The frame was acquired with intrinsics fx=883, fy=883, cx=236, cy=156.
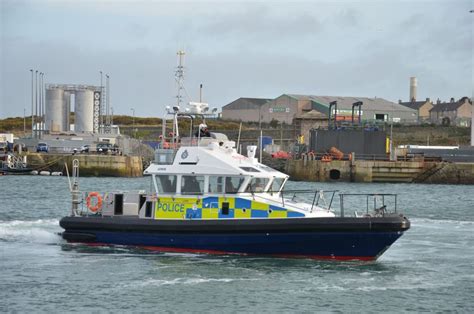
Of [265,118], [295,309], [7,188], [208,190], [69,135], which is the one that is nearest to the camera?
[295,309]

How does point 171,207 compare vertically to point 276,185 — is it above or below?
below

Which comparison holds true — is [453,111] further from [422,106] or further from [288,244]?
[288,244]

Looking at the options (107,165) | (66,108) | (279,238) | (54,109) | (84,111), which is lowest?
(279,238)

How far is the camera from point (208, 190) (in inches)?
869

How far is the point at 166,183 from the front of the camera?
22578 mm

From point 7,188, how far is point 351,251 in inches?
A: 1176

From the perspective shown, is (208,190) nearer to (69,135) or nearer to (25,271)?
(25,271)

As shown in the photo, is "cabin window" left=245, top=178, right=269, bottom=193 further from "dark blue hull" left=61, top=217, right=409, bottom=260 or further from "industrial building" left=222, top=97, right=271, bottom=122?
"industrial building" left=222, top=97, right=271, bottom=122

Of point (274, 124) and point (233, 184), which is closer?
point (233, 184)

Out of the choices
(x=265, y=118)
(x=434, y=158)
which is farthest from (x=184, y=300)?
(x=265, y=118)

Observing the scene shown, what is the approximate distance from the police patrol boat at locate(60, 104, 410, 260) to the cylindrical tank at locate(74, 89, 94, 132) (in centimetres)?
5927

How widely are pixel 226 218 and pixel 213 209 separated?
42cm

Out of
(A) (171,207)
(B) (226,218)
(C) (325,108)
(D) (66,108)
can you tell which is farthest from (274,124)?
(B) (226,218)

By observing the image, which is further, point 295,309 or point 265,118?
point 265,118
